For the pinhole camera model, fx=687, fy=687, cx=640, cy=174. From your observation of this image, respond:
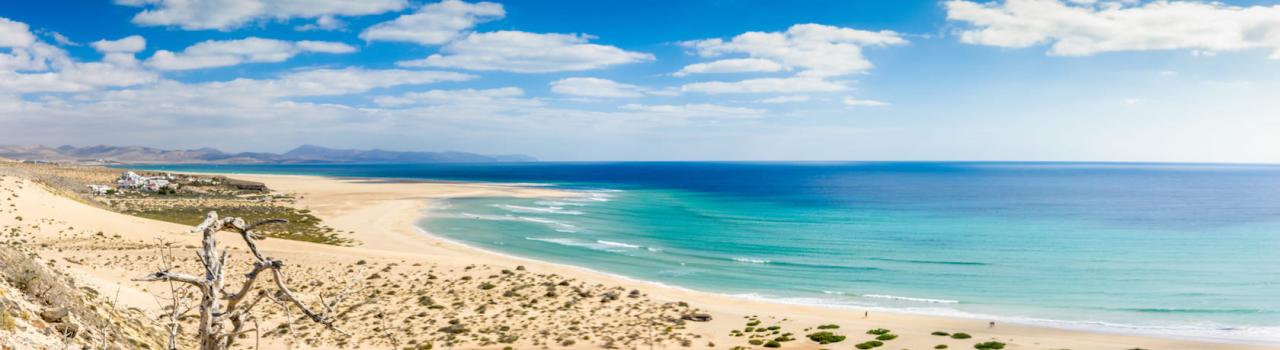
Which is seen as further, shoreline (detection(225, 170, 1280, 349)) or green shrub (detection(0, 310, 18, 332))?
shoreline (detection(225, 170, 1280, 349))

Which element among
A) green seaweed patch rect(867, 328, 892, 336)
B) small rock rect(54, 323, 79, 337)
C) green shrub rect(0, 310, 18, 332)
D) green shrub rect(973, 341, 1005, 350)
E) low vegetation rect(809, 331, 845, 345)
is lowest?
low vegetation rect(809, 331, 845, 345)

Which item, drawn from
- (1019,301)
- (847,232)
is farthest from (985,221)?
(1019,301)

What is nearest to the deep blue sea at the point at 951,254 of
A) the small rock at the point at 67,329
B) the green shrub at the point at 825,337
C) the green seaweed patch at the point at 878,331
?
the green seaweed patch at the point at 878,331

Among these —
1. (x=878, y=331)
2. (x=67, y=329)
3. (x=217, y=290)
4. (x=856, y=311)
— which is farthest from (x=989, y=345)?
(x=67, y=329)

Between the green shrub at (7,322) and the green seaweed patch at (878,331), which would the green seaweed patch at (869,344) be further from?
the green shrub at (7,322)

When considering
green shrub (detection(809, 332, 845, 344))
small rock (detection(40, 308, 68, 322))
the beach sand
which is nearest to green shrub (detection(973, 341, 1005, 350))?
the beach sand

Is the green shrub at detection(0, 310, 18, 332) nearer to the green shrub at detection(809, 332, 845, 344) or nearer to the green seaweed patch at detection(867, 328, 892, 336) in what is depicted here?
the green shrub at detection(809, 332, 845, 344)

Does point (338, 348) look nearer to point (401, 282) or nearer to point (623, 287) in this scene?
point (401, 282)
